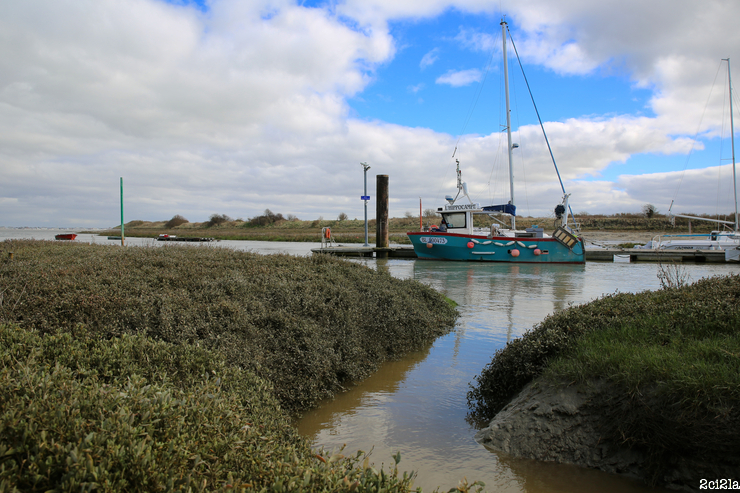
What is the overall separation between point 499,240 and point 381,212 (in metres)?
7.31

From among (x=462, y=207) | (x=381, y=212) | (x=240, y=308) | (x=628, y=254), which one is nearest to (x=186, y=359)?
(x=240, y=308)

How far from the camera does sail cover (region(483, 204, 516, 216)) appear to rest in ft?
81.5

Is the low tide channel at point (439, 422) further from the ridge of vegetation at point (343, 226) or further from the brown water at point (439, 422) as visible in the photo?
the ridge of vegetation at point (343, 226)

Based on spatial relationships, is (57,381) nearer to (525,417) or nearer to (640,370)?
(525,417)

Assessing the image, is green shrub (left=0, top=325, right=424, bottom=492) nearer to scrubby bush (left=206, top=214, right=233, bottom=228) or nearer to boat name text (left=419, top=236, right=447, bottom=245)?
boat name text (left=419, top=236, right=447, bottom=245)

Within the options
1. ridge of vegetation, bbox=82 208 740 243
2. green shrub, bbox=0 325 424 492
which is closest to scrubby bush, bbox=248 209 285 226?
ridge of vegetation, bbox=82 208 740 243

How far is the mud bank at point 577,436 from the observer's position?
3.01 m

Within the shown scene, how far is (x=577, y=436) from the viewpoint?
3473 mm

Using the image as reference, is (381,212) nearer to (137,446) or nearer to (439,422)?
(439,422)

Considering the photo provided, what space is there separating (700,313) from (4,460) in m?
5.41

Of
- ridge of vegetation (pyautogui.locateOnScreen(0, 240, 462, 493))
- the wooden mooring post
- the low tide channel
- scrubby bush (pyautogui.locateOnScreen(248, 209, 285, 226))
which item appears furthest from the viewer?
scrubby bush (pyautogui.locateOnScreen(248, 209, 285, 226))

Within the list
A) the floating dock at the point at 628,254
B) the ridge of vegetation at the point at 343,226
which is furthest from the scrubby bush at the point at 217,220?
the floating dock at the point at 628,254

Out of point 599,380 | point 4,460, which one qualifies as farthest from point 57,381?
point 599,380

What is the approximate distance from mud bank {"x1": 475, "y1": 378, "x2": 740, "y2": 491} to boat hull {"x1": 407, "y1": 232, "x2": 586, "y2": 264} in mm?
21218
